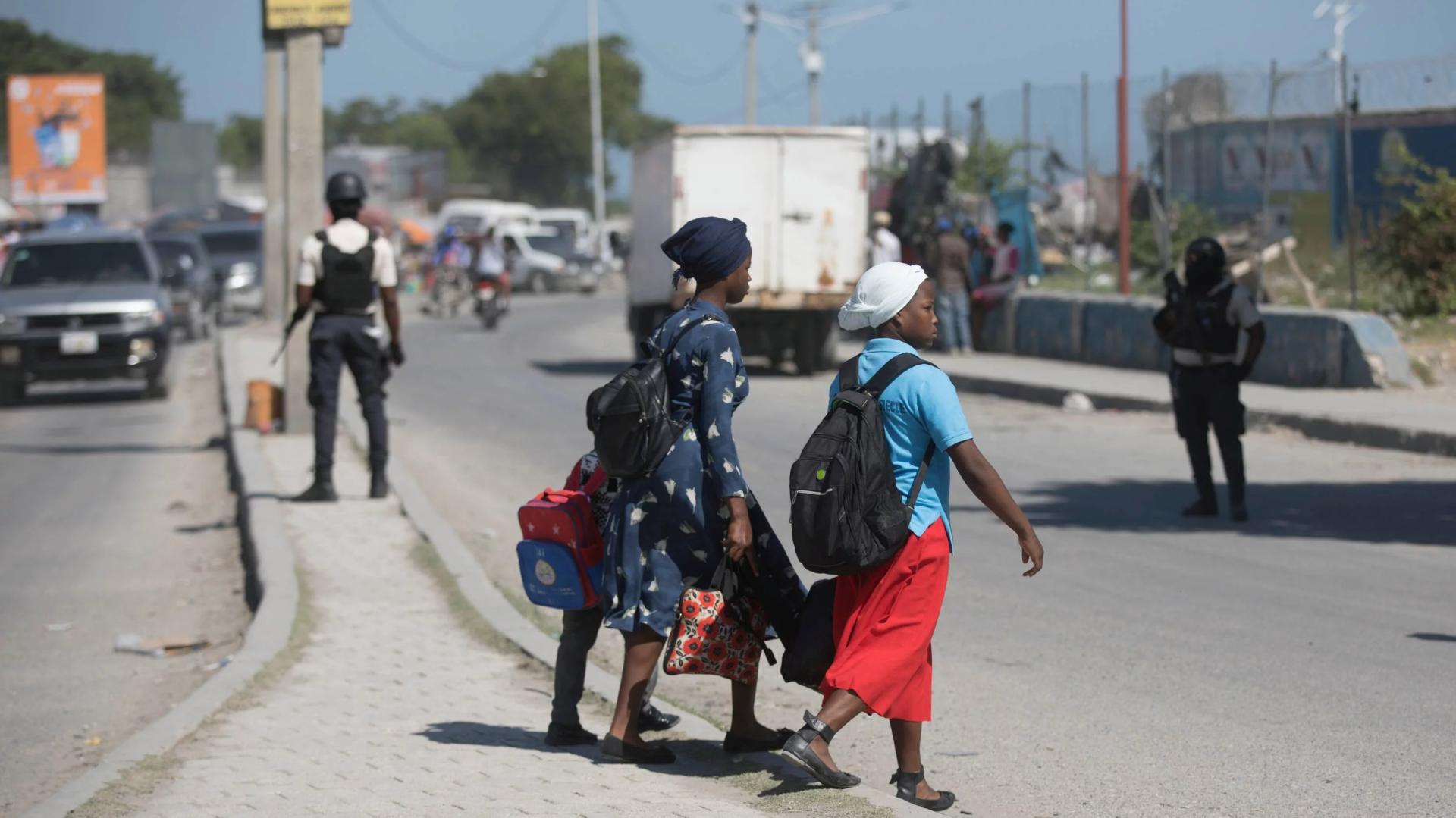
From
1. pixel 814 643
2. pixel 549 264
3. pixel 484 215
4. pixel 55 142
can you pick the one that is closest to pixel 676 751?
pixel 814 643

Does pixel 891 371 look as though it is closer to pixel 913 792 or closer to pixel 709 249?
pixel 709 249

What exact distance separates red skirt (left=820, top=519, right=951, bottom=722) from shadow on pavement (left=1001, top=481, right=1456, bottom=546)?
5444 millimetres

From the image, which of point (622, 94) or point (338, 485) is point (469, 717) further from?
point (622, 94)

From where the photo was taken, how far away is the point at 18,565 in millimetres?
9508

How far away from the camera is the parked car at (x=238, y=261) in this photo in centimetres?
3503

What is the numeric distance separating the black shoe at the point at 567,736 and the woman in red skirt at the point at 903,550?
1.06 meters

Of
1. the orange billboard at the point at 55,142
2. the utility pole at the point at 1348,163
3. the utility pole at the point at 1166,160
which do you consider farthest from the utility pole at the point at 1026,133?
the orange billboard at the point at 55,142

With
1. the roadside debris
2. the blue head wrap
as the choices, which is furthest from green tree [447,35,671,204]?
the blue head wrap

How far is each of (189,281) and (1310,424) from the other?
19095mm

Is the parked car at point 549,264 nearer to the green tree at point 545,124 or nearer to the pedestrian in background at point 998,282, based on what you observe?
the pedestrian in background at point 998,282

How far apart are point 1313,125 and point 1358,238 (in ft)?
4.74

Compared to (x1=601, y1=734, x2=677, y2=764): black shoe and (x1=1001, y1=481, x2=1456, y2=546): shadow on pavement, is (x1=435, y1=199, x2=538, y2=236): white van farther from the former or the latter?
(x1=601, y1=734, x2=677, y2=764): black shoe

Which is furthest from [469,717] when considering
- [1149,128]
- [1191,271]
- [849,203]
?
[1149,128]

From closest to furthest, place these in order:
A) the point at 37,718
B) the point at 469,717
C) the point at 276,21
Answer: the point at 469,717 < the point at 37,718 < the point at 276,21
